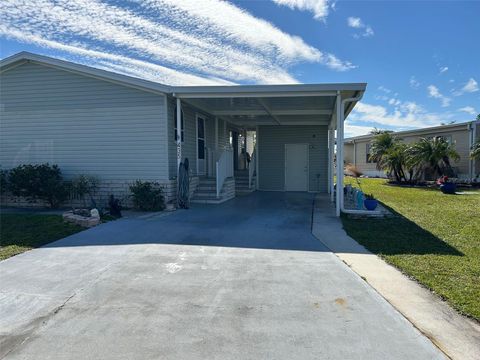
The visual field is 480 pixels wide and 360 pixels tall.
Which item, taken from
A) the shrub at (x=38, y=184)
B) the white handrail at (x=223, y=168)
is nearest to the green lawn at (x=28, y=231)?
the shrub at (x=38, y=184)

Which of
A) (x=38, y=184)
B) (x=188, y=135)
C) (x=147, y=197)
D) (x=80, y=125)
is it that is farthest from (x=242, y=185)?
(x=38, y=184)

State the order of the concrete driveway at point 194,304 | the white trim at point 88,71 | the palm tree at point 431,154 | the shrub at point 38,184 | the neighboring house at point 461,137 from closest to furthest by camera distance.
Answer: the concrete driveway at point 194,304, the white trim at point 88,71, the shrub at point 38,184, the palm tree at point 431,154, the neighboring house at point 461,137

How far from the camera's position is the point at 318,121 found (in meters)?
14.5

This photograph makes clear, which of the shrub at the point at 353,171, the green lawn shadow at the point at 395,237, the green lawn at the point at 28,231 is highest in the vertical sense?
the shrub at the point at 353,171

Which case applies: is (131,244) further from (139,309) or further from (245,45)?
(245,45)

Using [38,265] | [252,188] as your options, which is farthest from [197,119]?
[38,265]

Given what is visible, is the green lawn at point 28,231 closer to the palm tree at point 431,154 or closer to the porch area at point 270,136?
the porch area at point 270,136

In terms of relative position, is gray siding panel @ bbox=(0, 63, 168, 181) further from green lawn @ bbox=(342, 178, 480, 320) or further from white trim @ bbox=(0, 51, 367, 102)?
green lawn @ bbox=(342, 178, 480, 320)

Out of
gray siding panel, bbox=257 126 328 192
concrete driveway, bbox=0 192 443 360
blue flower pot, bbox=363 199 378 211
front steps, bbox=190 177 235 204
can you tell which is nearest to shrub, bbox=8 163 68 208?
front steps, bbox=190 177 235 204

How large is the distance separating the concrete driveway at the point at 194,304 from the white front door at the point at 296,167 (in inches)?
384

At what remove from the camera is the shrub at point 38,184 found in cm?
952

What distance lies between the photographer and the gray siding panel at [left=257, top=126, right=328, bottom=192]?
50.5ft

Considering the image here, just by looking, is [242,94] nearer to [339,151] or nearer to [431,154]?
[339,151]

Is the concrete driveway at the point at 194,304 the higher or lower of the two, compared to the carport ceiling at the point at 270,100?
lower
